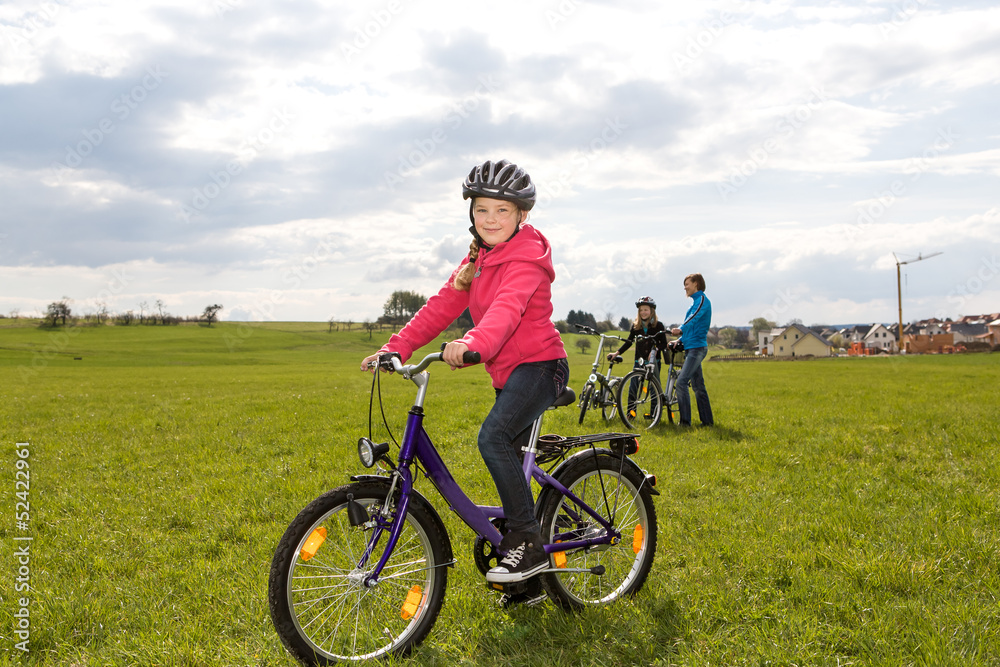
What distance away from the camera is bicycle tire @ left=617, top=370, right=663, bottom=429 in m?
11.3

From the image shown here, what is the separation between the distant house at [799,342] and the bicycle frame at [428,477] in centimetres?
12335

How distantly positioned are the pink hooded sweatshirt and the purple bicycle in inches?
14.7

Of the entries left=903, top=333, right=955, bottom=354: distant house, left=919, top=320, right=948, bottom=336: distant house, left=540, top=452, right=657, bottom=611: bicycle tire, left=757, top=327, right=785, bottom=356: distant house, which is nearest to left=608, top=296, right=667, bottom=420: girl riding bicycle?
left=540, top=452, right=657, bottom=611: bicycle tire

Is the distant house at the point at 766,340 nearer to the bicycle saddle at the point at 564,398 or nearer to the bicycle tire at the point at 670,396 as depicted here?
the bicycle tire at the point at 670,396

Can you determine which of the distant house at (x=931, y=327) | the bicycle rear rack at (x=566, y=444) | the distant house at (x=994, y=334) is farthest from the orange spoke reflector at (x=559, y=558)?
the distant house at (x=931, y=327)

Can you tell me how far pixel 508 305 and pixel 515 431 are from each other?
2.42 feet

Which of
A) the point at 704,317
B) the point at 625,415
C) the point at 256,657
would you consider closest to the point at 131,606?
the point at 256,657

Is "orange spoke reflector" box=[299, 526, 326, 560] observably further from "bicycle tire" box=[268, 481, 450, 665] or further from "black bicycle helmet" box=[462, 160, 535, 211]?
"black bicycle helmet" box=[462, 160, 535, 211]

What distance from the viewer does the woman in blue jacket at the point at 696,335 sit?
36.0 feet

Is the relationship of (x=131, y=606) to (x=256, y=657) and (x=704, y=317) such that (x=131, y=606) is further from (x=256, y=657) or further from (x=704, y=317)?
(x=704, y=317)

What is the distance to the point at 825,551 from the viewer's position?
4.86 meters

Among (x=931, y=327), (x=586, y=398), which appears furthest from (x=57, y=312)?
(x=931, y=327)

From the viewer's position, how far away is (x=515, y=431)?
3.59m

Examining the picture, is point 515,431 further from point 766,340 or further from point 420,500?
point 766,340
